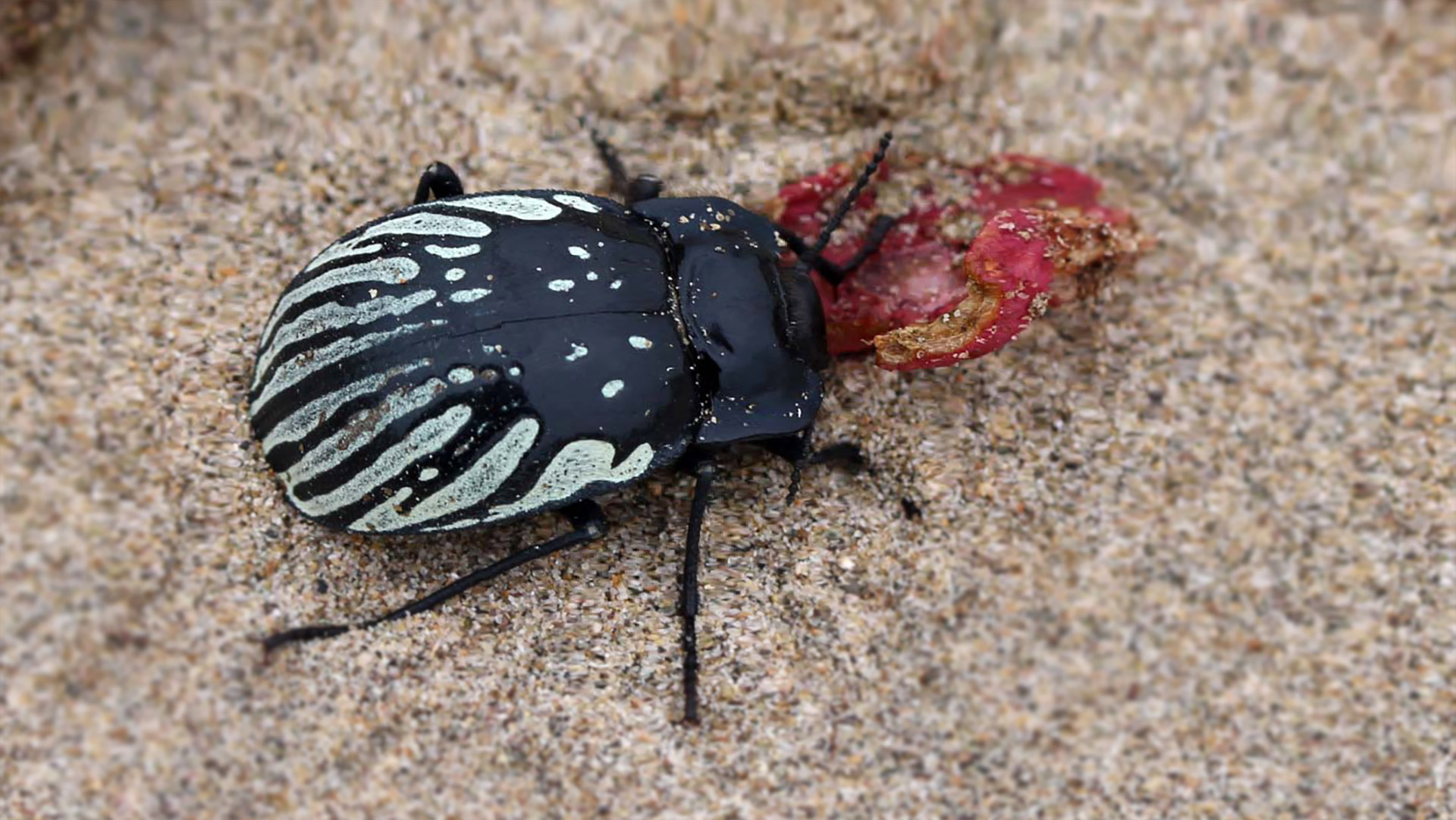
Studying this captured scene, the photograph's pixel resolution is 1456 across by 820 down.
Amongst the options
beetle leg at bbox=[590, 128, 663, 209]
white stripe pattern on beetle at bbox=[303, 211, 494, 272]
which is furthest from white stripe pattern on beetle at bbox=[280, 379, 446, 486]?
beetle leg at bbox=[590, 128, 663, 209]

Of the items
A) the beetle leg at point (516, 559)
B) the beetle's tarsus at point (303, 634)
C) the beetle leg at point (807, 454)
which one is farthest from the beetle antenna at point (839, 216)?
the beetle's tarsus at point (303, 634)

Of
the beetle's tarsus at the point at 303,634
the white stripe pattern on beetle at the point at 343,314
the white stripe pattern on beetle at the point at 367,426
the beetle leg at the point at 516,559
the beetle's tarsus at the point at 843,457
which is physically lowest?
the beetle's tarsus at the point at 303,634

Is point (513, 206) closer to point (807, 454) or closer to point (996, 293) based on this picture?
point (807, 454)

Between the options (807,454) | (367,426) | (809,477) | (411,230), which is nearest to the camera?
(367,426)

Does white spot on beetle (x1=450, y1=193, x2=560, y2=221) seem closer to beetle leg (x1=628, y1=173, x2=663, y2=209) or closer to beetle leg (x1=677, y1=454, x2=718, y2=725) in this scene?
beetle leg (x1=628, y1=173, x2=663, y2=209)

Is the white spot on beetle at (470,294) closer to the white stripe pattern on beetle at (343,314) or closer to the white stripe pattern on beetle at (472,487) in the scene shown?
the white stripe pattern on beetle at (343,314)

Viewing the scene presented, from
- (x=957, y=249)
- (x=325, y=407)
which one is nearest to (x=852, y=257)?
(x=957, y=249)
